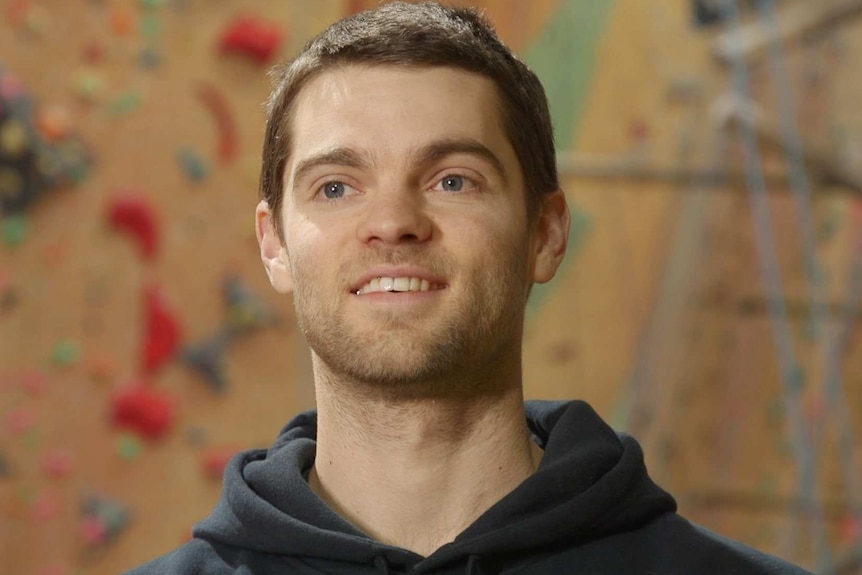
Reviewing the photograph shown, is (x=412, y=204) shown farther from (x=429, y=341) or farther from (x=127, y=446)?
(x=127, y=446)

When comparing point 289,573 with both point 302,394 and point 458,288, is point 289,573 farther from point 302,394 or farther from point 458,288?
point 302,394

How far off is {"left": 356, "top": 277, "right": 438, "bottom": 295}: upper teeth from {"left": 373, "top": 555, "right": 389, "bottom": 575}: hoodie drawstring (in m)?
0.34

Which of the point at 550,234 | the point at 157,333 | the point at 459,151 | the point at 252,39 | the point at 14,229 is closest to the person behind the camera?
the point at 459,151

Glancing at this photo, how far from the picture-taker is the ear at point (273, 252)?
2.05 m

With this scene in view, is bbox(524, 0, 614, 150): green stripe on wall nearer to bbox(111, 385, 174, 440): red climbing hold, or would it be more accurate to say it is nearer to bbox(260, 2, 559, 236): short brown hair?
bbox(111, 385, 174, 440): red climbing hold

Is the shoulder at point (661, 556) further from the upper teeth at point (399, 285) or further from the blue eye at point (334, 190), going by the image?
the blue eye at point (334, 190)

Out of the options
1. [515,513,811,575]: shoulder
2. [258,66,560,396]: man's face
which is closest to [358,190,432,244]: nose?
[258,66,560,396]: man's face

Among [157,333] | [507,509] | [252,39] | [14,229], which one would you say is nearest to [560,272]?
[252,39]

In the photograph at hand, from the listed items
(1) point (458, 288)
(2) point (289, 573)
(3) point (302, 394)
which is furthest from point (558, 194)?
(3) point (302, 394)

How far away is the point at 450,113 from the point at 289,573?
648mm

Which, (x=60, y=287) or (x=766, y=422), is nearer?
(x=60, y=287)

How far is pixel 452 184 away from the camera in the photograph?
6.19 ft

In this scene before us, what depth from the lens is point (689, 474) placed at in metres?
5.31

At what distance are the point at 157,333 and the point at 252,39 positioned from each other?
1.04 meters
